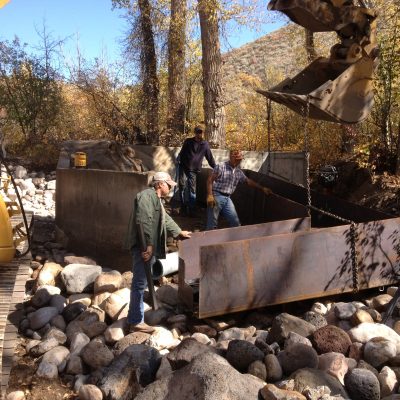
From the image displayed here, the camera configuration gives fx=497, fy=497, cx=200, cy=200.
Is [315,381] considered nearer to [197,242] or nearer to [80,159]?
[197,242]

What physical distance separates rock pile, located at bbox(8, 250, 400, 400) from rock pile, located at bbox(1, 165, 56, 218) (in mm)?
4386

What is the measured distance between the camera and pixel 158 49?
54.8ft

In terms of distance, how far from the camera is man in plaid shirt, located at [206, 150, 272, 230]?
7.72 metres

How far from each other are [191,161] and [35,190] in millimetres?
4575

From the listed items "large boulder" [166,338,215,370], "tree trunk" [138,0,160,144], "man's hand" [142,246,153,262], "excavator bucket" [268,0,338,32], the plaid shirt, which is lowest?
"large boulder" [166,338,215,370]

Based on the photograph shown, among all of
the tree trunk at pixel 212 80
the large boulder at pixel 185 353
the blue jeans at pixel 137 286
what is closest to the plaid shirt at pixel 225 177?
the blue jeans at pixel 137 286

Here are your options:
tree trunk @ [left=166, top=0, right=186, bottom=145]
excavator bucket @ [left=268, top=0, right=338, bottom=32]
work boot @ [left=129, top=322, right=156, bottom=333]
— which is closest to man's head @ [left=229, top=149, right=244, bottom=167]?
excavator bucket @ [left=268, top=0, right=338, bottom=32]

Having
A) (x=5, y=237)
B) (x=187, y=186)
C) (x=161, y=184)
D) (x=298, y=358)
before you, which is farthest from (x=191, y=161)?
(x=298, y=358)

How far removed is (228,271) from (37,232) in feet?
16.4

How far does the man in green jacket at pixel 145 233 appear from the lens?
17.2 feet

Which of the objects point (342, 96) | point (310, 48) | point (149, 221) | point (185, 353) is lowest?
point (185, 353)

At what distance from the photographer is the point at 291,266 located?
5.88 meters

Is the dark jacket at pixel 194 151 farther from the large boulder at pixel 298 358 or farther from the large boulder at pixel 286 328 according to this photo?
the large boulder at pixel 298 358

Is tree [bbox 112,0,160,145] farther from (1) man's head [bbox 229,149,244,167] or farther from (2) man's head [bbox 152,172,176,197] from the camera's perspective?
(2) man's head [bbox 152,172,176,197]
